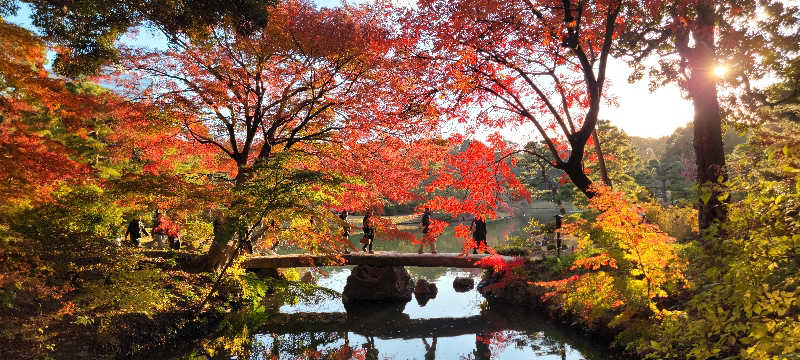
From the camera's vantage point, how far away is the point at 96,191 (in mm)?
9188

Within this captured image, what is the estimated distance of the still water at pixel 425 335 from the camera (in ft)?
31.3

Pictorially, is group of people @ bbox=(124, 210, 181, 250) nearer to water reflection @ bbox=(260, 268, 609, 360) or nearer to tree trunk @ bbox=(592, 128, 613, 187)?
water reflection @ bbox=(260, 268, 609, 360)

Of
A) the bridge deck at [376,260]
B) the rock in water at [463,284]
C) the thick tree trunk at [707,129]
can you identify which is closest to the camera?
the thick tree trunk at [707,129]

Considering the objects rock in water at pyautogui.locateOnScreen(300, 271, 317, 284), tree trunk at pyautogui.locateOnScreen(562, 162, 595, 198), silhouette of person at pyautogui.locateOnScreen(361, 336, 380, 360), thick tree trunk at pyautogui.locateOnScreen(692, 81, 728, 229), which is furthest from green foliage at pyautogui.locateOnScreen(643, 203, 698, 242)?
rock in water at pyautogui.locateOnScreen(300, 271, 317, 284)

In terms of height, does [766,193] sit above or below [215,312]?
above

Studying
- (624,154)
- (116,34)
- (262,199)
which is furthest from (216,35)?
(624,154)

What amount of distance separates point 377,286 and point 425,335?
4.18 m

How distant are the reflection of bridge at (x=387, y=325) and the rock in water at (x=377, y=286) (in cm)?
188

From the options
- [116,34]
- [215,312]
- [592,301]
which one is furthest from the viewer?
[215,312]

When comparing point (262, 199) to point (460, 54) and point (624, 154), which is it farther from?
point (624, 154)

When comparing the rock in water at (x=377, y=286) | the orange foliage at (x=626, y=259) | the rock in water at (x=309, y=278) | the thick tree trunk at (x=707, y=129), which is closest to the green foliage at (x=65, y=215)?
the rock in water at (x=377, y=286)

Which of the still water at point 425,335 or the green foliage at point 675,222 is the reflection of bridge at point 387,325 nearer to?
the still water at point 425,335

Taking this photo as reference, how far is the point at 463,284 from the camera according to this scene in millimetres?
16453

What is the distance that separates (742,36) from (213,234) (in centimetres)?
1450
